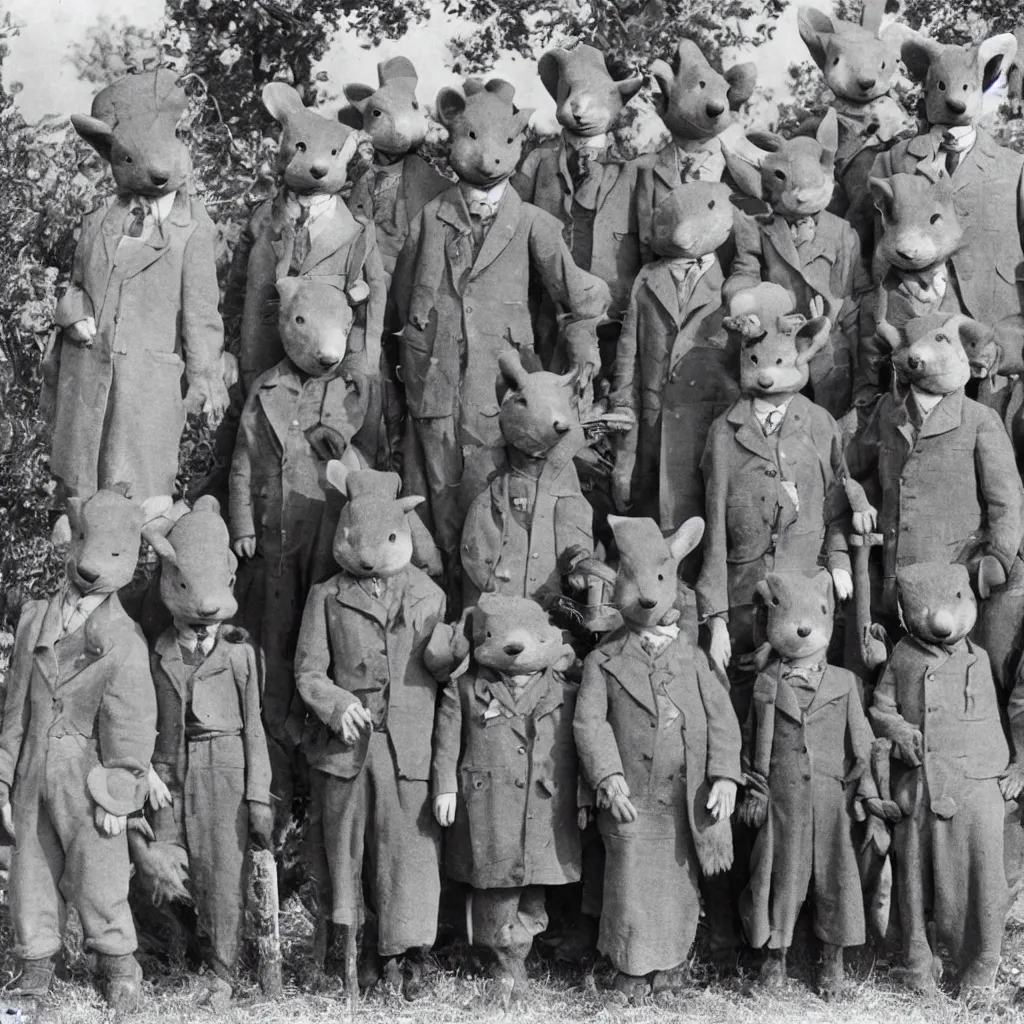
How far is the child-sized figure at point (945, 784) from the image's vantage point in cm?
1047

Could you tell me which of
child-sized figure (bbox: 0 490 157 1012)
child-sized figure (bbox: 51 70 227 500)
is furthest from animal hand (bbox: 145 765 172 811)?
child-sized figure (bbox: 51 70 227 500)

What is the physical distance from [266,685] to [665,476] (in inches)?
74.2

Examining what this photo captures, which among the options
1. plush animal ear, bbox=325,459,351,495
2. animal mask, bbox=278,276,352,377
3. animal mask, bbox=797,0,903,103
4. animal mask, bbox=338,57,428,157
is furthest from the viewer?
animal mask, bbox=797,0,903,103

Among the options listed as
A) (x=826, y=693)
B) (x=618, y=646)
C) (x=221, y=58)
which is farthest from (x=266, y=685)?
(x=221, y=58)

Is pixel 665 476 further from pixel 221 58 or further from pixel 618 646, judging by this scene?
pixel 221 58

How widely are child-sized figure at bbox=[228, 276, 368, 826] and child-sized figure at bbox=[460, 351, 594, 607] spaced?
2.23 ft

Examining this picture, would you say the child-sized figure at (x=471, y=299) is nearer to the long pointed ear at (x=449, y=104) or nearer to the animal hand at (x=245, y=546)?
the long pointed ear at (x=449, y=104)

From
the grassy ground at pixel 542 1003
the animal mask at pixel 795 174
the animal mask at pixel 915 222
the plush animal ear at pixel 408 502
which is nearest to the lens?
the grassy ground at pixel 542 1003

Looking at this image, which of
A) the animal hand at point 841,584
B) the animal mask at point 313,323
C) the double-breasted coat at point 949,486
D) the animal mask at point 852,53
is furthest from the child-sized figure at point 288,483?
the animal mask at point 852,53

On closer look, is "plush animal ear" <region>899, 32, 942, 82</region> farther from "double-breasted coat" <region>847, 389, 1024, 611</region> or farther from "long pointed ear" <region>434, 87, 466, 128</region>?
"long pointed ear" <region>434, 87, 466, 128</region>

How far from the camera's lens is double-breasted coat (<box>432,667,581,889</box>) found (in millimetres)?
10406

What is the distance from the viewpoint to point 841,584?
10969mm

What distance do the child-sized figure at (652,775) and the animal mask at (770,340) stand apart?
3.08 feet

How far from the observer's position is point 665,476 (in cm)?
1145
